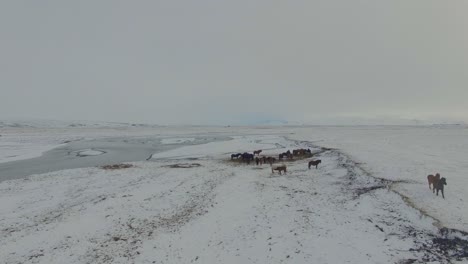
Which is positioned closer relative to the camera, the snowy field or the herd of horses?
the snowy field

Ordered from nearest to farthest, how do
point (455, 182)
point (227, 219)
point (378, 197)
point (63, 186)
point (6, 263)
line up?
point (6, 263) → point (227, 219) → point (378, 197) → point (455, 182) → point (63, 186)

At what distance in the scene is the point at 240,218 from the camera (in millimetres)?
16484

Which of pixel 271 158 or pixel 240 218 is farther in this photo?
pixel 271 158

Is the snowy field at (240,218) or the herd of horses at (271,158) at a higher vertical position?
the herd of horses at (271,158)

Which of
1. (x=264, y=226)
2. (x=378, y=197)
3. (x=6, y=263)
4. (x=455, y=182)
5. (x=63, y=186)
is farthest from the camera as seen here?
(x=63, y=186)

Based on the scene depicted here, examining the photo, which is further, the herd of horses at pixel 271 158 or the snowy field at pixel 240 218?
the herd of horses at pixel 271 158

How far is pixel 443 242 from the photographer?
12766mm

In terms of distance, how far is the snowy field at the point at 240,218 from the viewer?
41.7ft

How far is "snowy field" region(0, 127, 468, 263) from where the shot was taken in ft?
41.7

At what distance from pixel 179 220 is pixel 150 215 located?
5.17 ft

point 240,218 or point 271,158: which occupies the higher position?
point 271,158

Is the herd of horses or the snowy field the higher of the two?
the herd of horses

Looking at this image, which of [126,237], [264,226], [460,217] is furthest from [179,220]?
[460,217]

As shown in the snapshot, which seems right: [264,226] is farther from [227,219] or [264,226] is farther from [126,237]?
[126,237]
